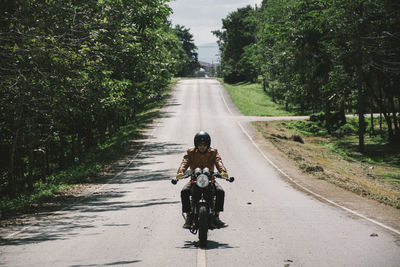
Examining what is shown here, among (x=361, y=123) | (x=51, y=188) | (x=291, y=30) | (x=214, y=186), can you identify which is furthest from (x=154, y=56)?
(x=214, y=186)

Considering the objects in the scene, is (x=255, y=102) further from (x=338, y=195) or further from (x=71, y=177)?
(x=338, y=195)

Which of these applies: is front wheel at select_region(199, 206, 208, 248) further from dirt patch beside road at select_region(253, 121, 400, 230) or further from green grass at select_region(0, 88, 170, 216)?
green grass at select_region(0, 88, 170, 216)

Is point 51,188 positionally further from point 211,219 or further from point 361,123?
point 361,123

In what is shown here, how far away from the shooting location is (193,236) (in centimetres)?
845

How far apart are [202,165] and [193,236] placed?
1.39 meters

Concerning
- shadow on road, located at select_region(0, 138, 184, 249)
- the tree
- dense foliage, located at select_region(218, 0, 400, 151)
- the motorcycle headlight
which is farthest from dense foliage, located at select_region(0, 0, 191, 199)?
the tree

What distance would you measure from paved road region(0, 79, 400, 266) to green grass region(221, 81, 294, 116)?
1498 inches

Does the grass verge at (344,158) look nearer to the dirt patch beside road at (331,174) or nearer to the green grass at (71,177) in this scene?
the dirt patch beside road at (331,174)

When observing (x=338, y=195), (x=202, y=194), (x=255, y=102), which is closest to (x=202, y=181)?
(x=202, y=194)

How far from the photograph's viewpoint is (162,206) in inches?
484

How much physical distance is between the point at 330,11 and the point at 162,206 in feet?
74.3

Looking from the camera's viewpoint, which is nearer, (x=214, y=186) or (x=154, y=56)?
(x=214, y=186)

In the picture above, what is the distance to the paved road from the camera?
685 cm

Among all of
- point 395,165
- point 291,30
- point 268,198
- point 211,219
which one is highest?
point 291,30
